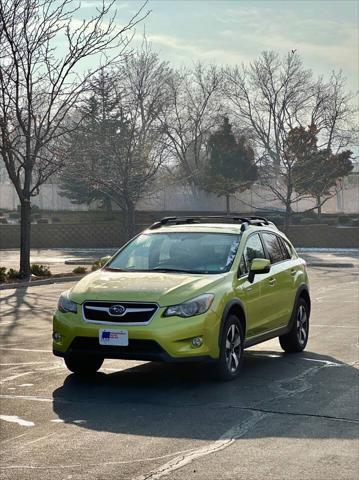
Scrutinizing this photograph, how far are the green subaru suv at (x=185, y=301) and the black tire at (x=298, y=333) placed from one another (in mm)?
23

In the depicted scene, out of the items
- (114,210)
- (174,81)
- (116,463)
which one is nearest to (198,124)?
(174,81)

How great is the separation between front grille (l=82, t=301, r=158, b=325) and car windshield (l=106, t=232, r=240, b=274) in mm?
1045

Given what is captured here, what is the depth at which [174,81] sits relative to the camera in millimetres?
62031

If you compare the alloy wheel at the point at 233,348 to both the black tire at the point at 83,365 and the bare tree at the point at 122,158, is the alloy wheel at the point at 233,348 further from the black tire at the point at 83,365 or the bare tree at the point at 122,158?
the bare tree at the point at 122,158

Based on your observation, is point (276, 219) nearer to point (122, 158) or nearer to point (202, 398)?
point (122, 158)

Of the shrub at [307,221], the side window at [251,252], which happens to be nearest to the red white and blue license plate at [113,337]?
the side window at [251,252]

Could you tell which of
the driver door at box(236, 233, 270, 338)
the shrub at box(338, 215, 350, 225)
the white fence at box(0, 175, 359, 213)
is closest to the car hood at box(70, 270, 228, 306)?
the driver door at box(236, 233, 270, 338)

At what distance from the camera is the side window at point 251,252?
32.7ft

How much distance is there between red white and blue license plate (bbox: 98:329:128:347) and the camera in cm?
858

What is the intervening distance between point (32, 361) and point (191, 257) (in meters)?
2.46

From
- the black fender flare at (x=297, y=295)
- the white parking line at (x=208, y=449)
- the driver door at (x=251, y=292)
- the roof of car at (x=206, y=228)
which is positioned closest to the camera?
the white parking line at (x=208, y=449)

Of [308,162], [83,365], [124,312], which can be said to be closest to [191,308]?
[124,312]

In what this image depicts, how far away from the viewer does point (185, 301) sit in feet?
28.6

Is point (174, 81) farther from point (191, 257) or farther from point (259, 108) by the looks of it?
point (191, 257)
